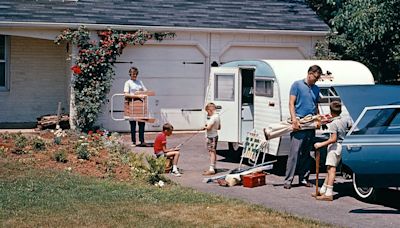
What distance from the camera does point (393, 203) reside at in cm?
1184

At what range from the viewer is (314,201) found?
11.9m

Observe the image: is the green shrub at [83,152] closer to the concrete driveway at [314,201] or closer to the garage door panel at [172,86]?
the concrete driveway at [314,201]

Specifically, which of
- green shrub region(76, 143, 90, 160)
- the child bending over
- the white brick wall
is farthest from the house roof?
the child bending over

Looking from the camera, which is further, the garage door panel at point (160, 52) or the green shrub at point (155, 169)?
the garage door panel at point (160, 52)

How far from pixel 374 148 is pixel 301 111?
215cm

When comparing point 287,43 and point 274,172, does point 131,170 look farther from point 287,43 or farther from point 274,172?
point 287,43

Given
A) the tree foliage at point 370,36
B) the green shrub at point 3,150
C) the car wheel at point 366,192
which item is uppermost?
the tree foliage at point 370,36

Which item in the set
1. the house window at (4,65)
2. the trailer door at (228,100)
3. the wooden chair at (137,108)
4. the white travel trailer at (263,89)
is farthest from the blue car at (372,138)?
the house window at (4,65)

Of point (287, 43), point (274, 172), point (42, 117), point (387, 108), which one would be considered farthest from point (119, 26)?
point (387, 108)

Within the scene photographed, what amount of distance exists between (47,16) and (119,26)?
1.83m

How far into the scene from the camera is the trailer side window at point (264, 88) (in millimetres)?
14812

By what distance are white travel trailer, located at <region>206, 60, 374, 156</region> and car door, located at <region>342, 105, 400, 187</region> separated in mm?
1830

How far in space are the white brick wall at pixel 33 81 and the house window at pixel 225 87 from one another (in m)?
6.95

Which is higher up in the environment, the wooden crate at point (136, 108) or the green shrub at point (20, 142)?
the wooden crate at point (136, 108)
